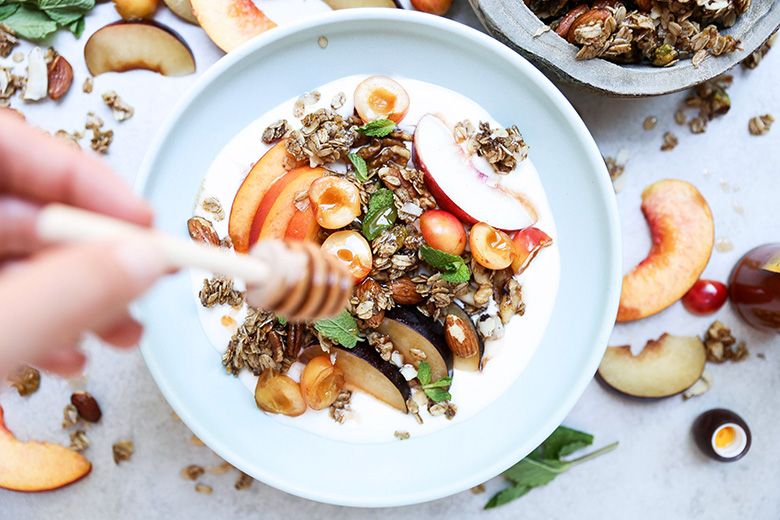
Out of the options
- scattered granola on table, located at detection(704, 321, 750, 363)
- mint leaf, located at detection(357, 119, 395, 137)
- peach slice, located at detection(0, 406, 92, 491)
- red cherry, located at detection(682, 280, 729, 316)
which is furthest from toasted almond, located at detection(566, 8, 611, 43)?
peach slice, located at detection(0, 406, 92, 491)

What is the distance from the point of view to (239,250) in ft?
3.53

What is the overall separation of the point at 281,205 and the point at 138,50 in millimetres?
524

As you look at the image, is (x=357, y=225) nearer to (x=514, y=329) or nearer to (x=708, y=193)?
(x=514, y=329)

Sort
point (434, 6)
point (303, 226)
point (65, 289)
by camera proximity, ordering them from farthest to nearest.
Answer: point (434, 6) → point (303, 226) → point (65, 289)

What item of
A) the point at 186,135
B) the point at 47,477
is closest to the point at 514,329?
the point at 186,135

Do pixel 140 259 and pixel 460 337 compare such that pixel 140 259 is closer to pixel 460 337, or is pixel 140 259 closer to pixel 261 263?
pixel 261 263

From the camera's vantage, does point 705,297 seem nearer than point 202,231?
No

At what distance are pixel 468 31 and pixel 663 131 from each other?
1.81 feet

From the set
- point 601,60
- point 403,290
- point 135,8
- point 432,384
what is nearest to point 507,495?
point 432,384

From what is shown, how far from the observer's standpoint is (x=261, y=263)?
596 mm

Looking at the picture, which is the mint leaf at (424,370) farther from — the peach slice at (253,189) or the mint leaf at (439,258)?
the peach slice at (253,189)

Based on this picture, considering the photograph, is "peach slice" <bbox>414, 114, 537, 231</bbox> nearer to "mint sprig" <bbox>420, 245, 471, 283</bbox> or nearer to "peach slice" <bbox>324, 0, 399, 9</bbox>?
"mint sprig" <bbox>420, 245, 471, 283</bbox>

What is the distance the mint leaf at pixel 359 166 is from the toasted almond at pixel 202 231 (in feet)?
0.91

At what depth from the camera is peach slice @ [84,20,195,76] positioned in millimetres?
1211
